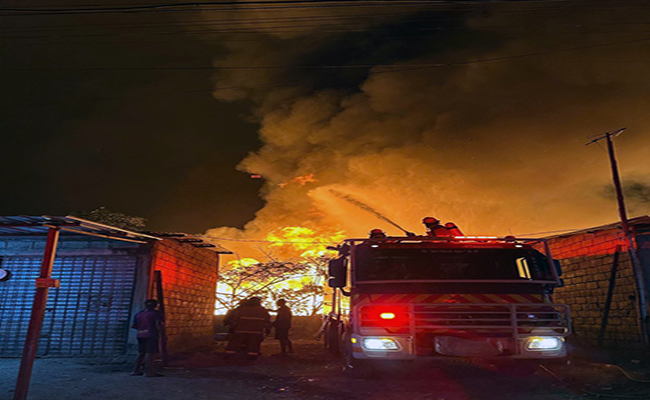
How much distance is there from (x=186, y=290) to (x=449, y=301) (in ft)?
29.0

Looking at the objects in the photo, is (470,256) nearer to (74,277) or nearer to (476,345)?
(476,345)

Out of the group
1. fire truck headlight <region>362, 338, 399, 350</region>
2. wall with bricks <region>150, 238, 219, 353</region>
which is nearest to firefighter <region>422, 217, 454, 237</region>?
fire truck headlight <region>362, 338, 399, 350</region>

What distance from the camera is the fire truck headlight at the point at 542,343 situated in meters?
5.74

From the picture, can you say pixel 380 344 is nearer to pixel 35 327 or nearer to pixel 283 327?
pixel 35 327

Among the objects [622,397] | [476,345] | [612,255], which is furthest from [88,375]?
[612,255]

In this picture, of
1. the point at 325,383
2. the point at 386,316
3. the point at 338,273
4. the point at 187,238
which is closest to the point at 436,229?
the point at 338,273

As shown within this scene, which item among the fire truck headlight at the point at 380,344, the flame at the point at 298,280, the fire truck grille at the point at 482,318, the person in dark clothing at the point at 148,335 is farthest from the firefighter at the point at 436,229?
the flame at the point at 298,280

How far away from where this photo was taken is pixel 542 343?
5.76m

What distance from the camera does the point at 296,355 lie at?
475 inches

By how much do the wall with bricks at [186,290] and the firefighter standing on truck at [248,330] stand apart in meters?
1.79

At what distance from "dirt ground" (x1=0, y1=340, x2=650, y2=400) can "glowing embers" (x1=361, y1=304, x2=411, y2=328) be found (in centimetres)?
108

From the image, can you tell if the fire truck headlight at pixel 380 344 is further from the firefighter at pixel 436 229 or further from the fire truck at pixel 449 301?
the firefighter at pixel 436 229

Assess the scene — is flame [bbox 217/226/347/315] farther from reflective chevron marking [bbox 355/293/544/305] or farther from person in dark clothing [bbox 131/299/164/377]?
reflective chevron marking [bbox 355/293/544/305]

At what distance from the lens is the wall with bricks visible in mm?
11164
